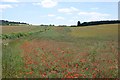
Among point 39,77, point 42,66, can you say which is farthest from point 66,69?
point 39,77

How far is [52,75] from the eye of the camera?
11.5m

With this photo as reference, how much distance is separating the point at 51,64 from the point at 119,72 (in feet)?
11.4

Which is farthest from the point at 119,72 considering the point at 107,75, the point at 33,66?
the point at 33,66

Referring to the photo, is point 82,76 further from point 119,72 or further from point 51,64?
point 51,64

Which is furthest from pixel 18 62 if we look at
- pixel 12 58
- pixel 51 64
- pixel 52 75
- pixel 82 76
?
pixel 82 76

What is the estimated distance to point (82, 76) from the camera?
11.3 metres

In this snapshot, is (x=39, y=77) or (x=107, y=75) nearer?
(x=39, y=77)

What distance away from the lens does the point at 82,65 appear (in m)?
14.6

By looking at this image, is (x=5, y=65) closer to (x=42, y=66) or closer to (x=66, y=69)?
(x=42, y=66)

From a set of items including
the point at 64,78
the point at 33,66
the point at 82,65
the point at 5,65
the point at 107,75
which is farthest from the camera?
the point at 82,65

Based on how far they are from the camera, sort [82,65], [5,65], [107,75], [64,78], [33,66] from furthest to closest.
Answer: [82,65], [33,66], [5,65], [107,75], [64,78]

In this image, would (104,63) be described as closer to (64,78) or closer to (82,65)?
(82,65)

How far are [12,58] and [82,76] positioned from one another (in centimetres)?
442

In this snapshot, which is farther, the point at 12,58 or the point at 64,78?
the point at 12,58
